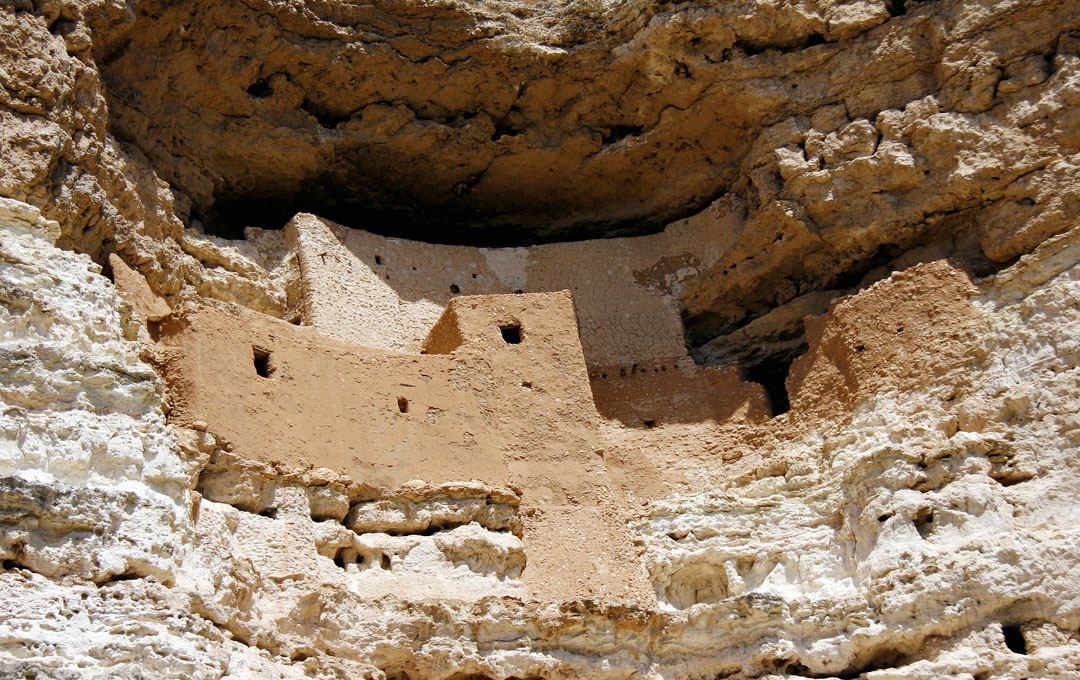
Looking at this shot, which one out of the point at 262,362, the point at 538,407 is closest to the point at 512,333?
the point at 538,407

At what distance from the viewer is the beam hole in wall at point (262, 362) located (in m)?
13.4

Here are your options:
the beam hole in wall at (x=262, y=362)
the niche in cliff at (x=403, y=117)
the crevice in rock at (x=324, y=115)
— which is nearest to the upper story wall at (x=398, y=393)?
the beam hole in wall at (x=262, y=362)

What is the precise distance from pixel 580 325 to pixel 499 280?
4.03ft

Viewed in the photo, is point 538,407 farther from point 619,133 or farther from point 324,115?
point 324,115

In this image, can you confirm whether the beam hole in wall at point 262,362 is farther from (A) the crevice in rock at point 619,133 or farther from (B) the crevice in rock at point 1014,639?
(B) the crevice in rock at point 1014,639

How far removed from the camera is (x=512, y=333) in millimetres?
15523

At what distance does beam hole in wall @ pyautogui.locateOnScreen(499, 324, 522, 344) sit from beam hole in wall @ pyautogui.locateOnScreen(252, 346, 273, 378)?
9.16 ft

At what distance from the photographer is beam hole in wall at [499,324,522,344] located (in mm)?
15359

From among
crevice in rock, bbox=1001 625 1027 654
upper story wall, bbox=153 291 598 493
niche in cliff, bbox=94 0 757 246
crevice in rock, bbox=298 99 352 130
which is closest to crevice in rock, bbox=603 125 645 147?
niche in cliff, bbox=94 0 757 246

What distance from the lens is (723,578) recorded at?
13.9 m

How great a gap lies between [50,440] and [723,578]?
21.4ft

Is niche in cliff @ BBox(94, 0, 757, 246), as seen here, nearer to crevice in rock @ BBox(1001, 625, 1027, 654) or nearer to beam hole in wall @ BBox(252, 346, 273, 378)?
beam hole in wall @ BBox(252, 346, 273, 378)

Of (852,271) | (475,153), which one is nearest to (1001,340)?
(852,271)

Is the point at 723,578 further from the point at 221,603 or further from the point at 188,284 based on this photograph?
the point at 188,284
